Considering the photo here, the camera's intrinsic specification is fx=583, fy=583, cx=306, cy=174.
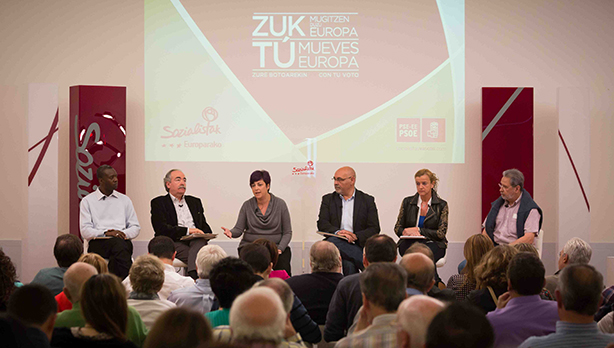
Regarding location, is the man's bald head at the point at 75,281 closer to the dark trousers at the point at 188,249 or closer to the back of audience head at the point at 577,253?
the dark trousers at the point at 188,249

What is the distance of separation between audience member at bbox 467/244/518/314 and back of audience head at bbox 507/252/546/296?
18.0 inches

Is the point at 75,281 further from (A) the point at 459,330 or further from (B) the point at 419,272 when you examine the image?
(A) the point at 459,330

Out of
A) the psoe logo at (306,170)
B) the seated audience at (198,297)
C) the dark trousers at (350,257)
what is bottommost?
the dark trousers at (350,257)

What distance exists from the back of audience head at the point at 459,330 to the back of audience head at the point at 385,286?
67 cm

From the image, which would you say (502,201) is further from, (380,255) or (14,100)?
(14,100)

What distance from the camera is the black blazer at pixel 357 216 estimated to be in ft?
18.4

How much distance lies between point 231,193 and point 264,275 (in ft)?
13.0

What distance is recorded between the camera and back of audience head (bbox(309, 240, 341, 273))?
3.49 meters

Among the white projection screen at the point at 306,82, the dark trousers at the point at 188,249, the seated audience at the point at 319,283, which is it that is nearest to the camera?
the seated audience at the point at 319,283

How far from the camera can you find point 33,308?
2.08 meters

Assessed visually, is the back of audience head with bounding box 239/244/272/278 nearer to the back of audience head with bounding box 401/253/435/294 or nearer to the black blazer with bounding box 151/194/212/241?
the back of audience head with bounding box 401/253/435/294

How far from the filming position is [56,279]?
3611 mm

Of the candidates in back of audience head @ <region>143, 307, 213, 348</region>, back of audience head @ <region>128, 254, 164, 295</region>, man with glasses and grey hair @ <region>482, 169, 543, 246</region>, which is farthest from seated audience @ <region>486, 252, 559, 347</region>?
man with glasses and grey hair @ <region>482, 169, 543, 246</region>

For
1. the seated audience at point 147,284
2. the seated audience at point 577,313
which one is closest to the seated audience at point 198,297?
the seated audience at point 147,284
